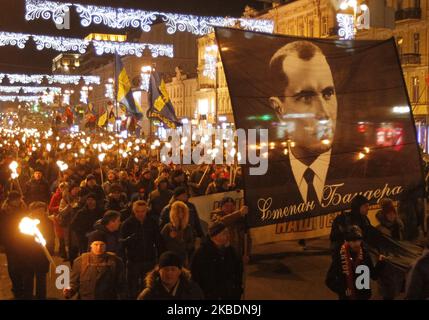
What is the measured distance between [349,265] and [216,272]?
3.91 ft

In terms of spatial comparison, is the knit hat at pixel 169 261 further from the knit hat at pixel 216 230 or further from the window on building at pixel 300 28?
the window on building at pixel 300 28

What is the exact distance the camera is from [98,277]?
5.89m

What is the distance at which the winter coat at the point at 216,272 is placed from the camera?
5715 mm

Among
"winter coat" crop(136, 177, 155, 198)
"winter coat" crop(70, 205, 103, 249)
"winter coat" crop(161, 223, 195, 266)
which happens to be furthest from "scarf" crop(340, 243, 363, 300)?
"winter coat" crop(136, 177, 155, 198)

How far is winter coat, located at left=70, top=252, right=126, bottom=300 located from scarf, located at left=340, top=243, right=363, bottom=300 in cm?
205

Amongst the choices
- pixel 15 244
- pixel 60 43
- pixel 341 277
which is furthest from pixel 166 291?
pixel 60 43

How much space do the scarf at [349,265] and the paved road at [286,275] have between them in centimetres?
256

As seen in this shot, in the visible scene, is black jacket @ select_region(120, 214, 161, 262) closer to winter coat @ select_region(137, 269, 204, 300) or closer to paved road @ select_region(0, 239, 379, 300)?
paved road @ select_region(0, 239, 379, 300)

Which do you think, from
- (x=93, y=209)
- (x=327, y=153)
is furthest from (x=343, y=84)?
(x=93, y=209)

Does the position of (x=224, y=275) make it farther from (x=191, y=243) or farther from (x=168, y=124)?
(x=168, y=124)

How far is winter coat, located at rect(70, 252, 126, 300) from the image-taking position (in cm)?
588

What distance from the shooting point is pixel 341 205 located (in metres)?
7.24

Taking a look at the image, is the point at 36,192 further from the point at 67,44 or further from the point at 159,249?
the point at 67,44

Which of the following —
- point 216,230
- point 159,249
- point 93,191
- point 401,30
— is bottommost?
point 159,249
